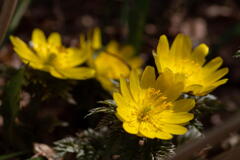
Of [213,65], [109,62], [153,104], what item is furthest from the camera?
[109,62]

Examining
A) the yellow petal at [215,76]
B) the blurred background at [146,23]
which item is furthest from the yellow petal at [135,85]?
the blurred background at [146,23]

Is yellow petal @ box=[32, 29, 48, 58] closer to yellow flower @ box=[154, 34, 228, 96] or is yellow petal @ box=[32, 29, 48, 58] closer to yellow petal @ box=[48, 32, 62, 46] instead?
yellow petal @ box=[48, 32, 62, 46]

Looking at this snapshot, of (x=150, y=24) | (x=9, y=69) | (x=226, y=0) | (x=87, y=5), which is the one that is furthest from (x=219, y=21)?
(x=9, y=69)

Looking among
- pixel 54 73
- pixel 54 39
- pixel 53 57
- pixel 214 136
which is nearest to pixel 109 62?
pixel 54 39

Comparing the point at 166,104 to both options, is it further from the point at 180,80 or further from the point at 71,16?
the point at 71,16

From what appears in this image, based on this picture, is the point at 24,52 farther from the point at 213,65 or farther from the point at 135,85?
the point at 213,65

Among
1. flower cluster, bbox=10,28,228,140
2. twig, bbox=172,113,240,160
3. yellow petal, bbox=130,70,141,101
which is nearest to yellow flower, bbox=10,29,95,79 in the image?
flower cluster, bbox=10,28,228,140
